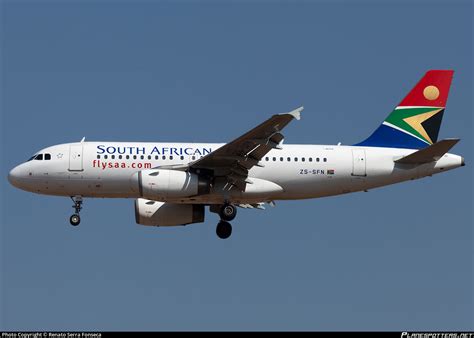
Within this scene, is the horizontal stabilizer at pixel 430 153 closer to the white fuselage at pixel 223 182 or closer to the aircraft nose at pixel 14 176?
the white fuselage at pixel 223 182

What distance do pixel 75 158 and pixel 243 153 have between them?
719 centimetres

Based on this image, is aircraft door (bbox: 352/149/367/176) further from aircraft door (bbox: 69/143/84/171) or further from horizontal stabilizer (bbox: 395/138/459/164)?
aircraft door (bbox: 69/143/84/171)

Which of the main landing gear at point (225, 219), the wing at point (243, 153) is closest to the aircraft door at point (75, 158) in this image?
the wing at point (243, 153)

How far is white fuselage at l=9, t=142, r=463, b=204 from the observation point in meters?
45.5

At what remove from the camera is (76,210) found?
46.3m

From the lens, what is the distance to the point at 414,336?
32.3 metres

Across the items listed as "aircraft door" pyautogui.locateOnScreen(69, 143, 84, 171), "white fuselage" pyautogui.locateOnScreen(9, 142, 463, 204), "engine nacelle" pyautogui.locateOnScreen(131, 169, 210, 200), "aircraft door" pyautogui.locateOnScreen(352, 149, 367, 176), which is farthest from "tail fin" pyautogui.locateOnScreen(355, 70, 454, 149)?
"aircraft door" pyautogui.locateOnScreen(69, 143, 84, 171)

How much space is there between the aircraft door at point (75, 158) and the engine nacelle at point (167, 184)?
106 inches

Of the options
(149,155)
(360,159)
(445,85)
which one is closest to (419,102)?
(445,85)

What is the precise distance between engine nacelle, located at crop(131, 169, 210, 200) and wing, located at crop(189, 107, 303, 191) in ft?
2.29

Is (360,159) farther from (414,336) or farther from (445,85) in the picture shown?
(414,336)

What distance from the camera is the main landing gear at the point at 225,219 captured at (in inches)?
1791

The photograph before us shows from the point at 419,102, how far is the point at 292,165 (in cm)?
754

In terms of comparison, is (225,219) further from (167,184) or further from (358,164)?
(358,164)
